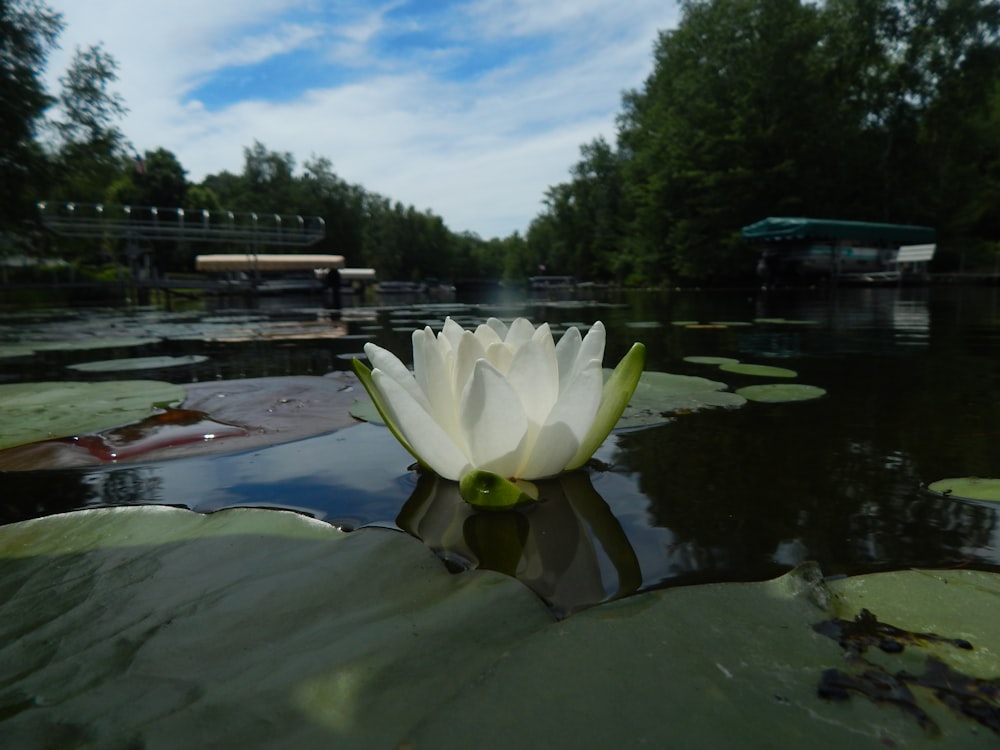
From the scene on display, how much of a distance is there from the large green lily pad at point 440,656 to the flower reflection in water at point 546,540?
75 mm

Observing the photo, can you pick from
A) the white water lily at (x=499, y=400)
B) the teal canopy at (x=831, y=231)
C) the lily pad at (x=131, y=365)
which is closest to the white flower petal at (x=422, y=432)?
the white water lily at (x=499, y=400)

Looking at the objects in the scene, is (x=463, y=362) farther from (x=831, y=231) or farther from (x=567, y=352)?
(x=831, y=231)

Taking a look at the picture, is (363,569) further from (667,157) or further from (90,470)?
(667,157)

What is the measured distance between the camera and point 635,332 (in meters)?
4.61

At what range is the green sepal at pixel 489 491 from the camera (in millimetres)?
835

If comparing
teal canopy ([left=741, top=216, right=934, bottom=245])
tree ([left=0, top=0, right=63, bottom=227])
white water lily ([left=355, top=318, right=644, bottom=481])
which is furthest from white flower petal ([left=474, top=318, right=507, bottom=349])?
teal canopy ([left=741, top=216, right=934, bottom=245])

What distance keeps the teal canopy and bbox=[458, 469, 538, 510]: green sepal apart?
14.3m

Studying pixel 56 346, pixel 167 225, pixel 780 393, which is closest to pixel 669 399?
pixel 780 393

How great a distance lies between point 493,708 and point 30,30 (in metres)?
12.4

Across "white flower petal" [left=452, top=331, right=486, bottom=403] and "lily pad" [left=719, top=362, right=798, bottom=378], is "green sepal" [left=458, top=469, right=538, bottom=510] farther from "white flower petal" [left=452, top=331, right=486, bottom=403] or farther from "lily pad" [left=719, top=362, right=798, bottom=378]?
"lily pad" [left=719, top=362, right=798, bottom=378]

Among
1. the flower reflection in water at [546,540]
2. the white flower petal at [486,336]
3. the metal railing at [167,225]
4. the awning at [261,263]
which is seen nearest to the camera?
the flower reflection in water at [546,540]

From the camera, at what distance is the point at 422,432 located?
925mm

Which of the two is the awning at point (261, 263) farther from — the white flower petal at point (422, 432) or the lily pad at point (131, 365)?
the white flower petal at point (422, 432)

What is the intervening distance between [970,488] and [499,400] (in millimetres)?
788
